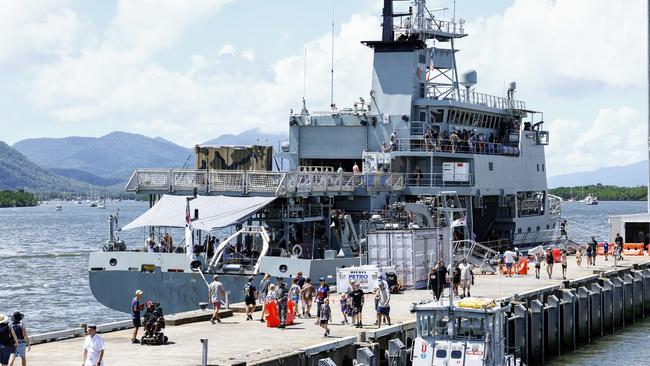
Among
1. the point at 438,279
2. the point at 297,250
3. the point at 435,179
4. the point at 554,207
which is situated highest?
the point at 435,179

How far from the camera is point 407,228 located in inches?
1572

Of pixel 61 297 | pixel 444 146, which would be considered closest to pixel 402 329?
pixel 444 146

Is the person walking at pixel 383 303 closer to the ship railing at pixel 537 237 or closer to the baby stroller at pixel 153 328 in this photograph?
the baby stroller at pixel 153 328

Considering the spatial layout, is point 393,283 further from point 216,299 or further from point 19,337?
point 19,337

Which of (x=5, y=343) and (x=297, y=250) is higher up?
(x=297, y=250)

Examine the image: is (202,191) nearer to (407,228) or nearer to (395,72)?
(407,228)

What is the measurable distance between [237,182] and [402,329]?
14635 millimetres

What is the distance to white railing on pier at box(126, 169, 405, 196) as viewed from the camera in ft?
136

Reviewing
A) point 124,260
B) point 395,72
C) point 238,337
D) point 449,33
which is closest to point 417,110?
point 395,72

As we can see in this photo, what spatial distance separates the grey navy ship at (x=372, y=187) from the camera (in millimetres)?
39688

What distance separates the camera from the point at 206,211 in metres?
41.1

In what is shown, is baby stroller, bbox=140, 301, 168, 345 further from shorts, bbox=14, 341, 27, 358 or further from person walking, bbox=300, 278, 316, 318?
person walking, bbox=300, 278, 316, 318

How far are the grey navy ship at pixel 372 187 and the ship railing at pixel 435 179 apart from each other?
7 cm

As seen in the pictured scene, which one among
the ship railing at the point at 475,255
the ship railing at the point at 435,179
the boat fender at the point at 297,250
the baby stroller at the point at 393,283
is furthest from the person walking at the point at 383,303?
the ship railing at the point at 435,179
